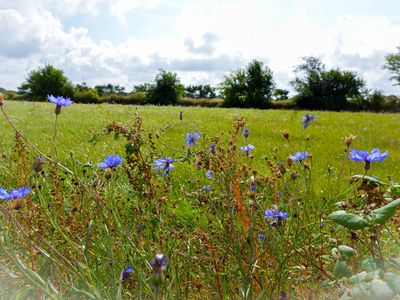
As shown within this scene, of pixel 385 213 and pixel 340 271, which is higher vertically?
pixel 385 213

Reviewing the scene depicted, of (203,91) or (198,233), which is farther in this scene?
(203,91)

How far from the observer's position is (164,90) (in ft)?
147

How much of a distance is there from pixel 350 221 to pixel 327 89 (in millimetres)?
43752

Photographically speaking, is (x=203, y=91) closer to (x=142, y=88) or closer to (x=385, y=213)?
(x=142, y=88)

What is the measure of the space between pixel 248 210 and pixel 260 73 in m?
44.3

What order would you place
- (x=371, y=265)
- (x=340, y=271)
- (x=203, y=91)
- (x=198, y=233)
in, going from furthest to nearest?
(x=203, y=91)
(x=198, y=233)
(x=340, y=271)
(x=371, y=265)

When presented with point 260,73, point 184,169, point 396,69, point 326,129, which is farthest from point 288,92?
point 184,169

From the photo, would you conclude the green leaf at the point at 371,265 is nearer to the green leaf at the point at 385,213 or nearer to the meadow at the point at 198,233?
the meadow at the point at 198,233

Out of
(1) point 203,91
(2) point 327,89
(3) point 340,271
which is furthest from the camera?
(1) point 203,91

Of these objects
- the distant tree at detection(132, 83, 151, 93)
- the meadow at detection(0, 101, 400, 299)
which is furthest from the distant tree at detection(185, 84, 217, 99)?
the meadow at detection(0, 101, 400, 299)

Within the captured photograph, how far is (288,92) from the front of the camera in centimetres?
4806

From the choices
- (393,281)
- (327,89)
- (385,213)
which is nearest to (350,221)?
(385,213)

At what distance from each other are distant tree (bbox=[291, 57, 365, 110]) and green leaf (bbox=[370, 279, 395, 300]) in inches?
1649

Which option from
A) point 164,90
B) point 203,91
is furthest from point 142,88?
point 203,91
